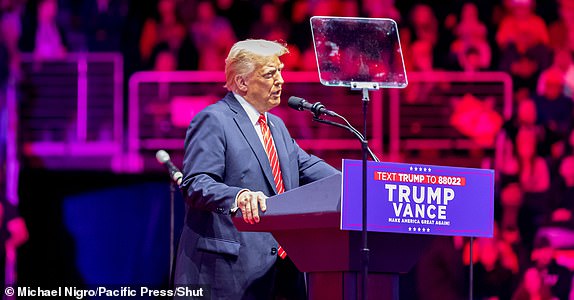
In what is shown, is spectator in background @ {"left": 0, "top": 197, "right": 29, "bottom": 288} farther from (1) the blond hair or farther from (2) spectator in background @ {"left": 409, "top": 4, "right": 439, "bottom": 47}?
(2) spectator in background @ {"left": 409, "top": 4, "right": 439, "bottom": 47}

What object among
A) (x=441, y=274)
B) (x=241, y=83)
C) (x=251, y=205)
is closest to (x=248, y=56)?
(x=241, y=83)

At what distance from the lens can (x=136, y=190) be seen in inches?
191

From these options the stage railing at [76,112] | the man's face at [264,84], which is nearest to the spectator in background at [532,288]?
the stage railing at [76,112]

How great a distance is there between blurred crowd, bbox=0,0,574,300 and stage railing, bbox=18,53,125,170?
74mm

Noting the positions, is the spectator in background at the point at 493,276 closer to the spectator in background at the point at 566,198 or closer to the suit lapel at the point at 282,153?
the spectator in background at the point at 566,198

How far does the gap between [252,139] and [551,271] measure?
2.55m

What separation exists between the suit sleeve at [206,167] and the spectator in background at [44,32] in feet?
7.12

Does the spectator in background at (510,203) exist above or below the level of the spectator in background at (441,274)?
above

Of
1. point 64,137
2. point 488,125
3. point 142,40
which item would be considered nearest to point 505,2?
point 488,125

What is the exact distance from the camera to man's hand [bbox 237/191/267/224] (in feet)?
8.34

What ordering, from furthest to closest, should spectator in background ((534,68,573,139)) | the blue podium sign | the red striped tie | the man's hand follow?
spectator in background ((534,68,573,139)), the red striped tie, the man's hand, the blue podium sign

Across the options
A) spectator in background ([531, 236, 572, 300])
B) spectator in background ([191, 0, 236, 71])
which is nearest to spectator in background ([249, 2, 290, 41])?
spectator in background ([191, 0, 236, 71])

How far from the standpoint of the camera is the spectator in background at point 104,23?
487 centimetres

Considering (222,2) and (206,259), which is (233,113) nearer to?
(206,259)
